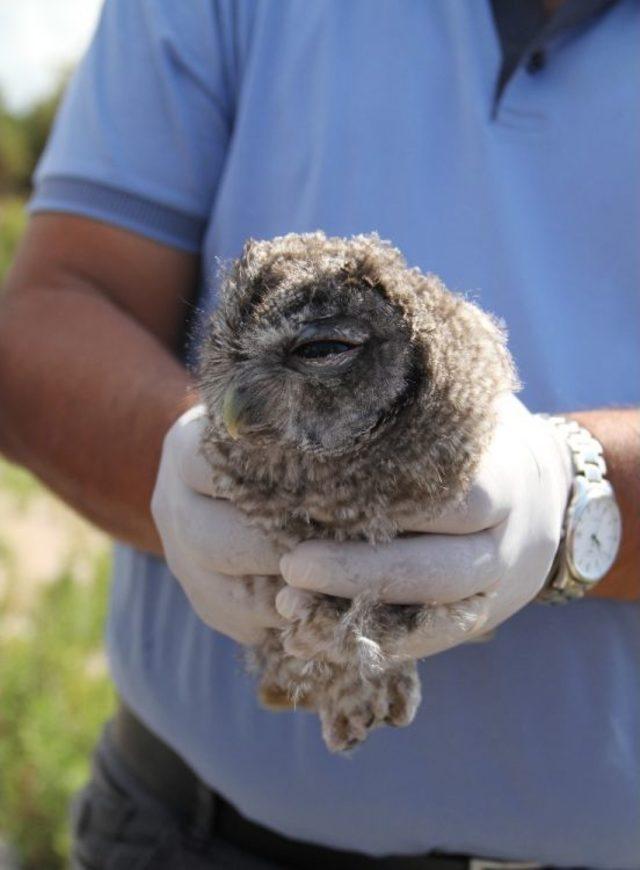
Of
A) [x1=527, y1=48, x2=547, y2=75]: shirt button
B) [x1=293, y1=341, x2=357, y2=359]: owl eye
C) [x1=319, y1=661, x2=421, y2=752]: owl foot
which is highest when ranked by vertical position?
[x1=527, y1=48, x2=547, y2=75]: shirt button

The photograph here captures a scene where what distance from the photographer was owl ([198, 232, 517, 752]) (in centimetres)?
146

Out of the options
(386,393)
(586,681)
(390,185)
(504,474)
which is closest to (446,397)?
(386,393)

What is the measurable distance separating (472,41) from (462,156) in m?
0.25

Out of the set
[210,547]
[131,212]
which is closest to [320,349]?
[210,547]

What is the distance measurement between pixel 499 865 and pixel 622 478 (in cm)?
84

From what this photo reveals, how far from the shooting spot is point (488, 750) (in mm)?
1969

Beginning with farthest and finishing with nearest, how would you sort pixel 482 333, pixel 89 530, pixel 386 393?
pixel 89 530 → pixel 482 333 → pixel 386 393

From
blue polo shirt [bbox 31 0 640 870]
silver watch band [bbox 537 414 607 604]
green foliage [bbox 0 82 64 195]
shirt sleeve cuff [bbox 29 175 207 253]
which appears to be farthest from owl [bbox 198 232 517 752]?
green foliage [bbox 0 82 64 195]

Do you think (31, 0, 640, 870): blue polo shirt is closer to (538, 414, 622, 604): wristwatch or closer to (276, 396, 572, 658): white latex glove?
(538, 414, 622, 604): wristwatch

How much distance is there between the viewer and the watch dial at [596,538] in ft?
5.79

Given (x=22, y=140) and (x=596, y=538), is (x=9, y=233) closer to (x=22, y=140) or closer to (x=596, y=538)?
(x=22, y=140)

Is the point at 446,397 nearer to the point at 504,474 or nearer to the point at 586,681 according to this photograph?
the point at 504,474

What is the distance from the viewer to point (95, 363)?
6.69 ft

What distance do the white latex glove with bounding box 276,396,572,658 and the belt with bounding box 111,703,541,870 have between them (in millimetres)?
620
